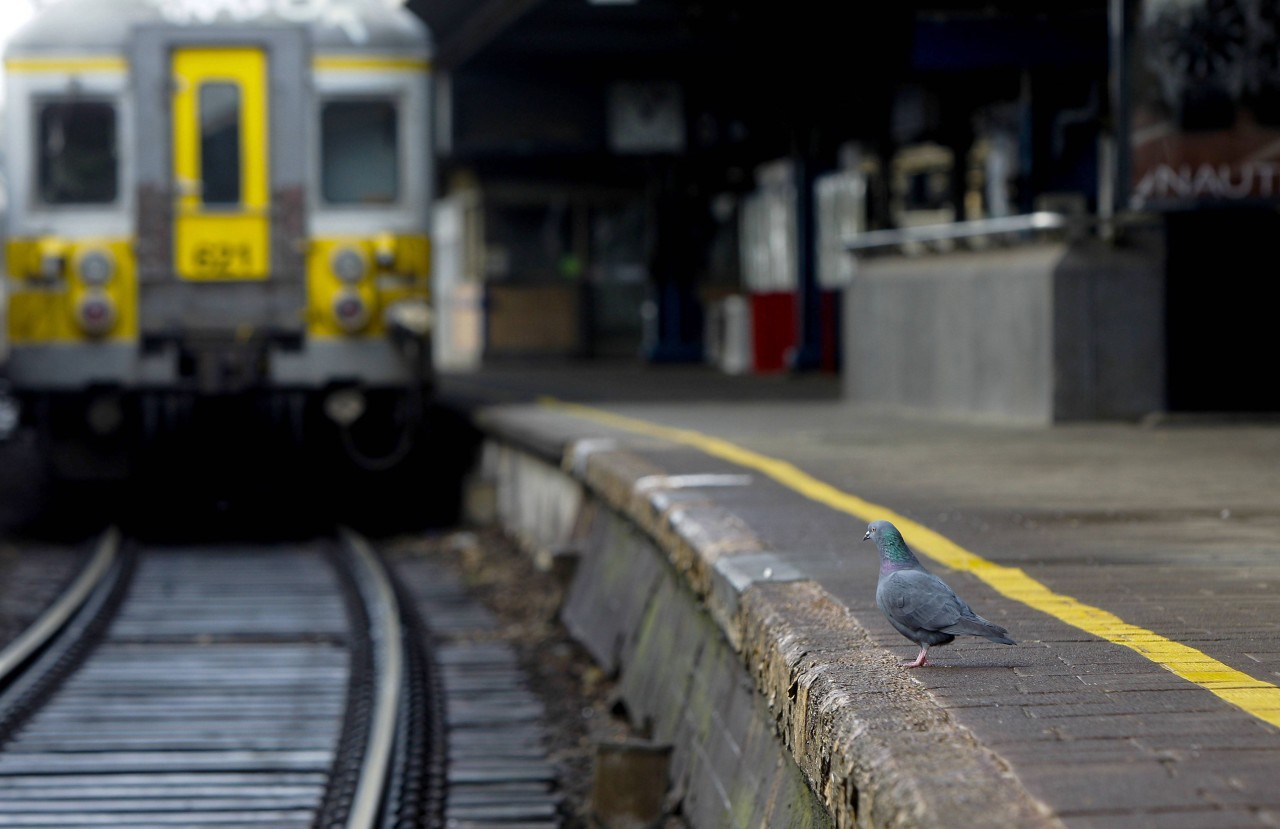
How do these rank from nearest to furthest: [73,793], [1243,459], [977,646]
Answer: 1. [977,646]
2. [73,793]
3. [1243,459]

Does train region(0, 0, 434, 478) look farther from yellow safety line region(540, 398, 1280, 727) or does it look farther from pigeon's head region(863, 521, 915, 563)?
pigeon's head region(863, 521, 915, 563)

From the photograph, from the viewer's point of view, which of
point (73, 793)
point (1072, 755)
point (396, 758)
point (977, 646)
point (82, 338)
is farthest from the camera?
point (82, 338)

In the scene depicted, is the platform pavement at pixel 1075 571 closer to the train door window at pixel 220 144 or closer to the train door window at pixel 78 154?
the train door window at pixel 220 144

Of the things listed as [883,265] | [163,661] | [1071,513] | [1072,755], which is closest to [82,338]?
[163,661]

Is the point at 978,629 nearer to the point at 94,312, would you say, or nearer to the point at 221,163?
the point at 94,312

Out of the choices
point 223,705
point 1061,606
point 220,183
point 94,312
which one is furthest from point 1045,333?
point 1061,606

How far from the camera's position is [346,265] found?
12.3 meters

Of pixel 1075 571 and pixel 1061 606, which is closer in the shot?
pixel 1061 606

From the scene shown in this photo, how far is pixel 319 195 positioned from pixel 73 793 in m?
6.71

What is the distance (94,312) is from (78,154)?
1058mm

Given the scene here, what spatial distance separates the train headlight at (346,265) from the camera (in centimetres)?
1234

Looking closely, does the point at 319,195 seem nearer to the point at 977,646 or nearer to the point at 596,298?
the point at 977,646

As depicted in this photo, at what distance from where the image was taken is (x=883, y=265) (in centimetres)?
1365

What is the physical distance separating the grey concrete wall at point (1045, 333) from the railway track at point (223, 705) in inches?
145
